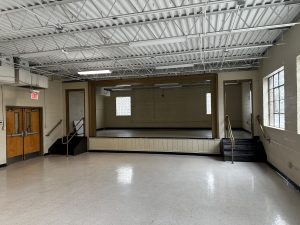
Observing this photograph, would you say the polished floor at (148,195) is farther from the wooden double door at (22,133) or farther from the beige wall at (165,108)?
the beige wall at (165,108)

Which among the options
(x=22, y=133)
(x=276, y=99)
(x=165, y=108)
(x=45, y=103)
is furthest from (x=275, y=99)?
(x=165, y=108)

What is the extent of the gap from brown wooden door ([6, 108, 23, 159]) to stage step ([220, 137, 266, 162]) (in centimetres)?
723

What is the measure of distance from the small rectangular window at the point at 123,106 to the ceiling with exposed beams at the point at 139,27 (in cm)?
946

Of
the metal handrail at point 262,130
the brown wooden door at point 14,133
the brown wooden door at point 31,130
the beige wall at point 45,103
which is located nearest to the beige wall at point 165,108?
the beige wall at point 45,103

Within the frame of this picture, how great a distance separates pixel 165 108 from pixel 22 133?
382 inches

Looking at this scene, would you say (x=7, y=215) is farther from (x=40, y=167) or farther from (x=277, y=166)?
(x=277, y=166)

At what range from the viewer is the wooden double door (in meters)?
7.56

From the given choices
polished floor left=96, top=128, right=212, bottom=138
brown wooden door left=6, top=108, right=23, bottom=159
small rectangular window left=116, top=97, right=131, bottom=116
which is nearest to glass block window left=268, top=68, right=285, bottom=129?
polished floor left=96, top=128, right=212, bottom=138

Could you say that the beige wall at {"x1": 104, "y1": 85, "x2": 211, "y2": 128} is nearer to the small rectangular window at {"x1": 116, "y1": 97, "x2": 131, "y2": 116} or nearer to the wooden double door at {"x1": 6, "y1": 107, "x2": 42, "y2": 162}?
the small rectangular window at {"x1": 116, "y1": 97, "x2": 131, "y2": 116}

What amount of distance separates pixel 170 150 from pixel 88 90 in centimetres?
447

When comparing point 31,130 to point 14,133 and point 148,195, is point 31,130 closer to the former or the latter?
point 14,133

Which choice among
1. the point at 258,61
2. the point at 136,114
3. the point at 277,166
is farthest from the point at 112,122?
the point at 277,166

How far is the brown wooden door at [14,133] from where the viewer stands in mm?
7491

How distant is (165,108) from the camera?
51.9 feet
